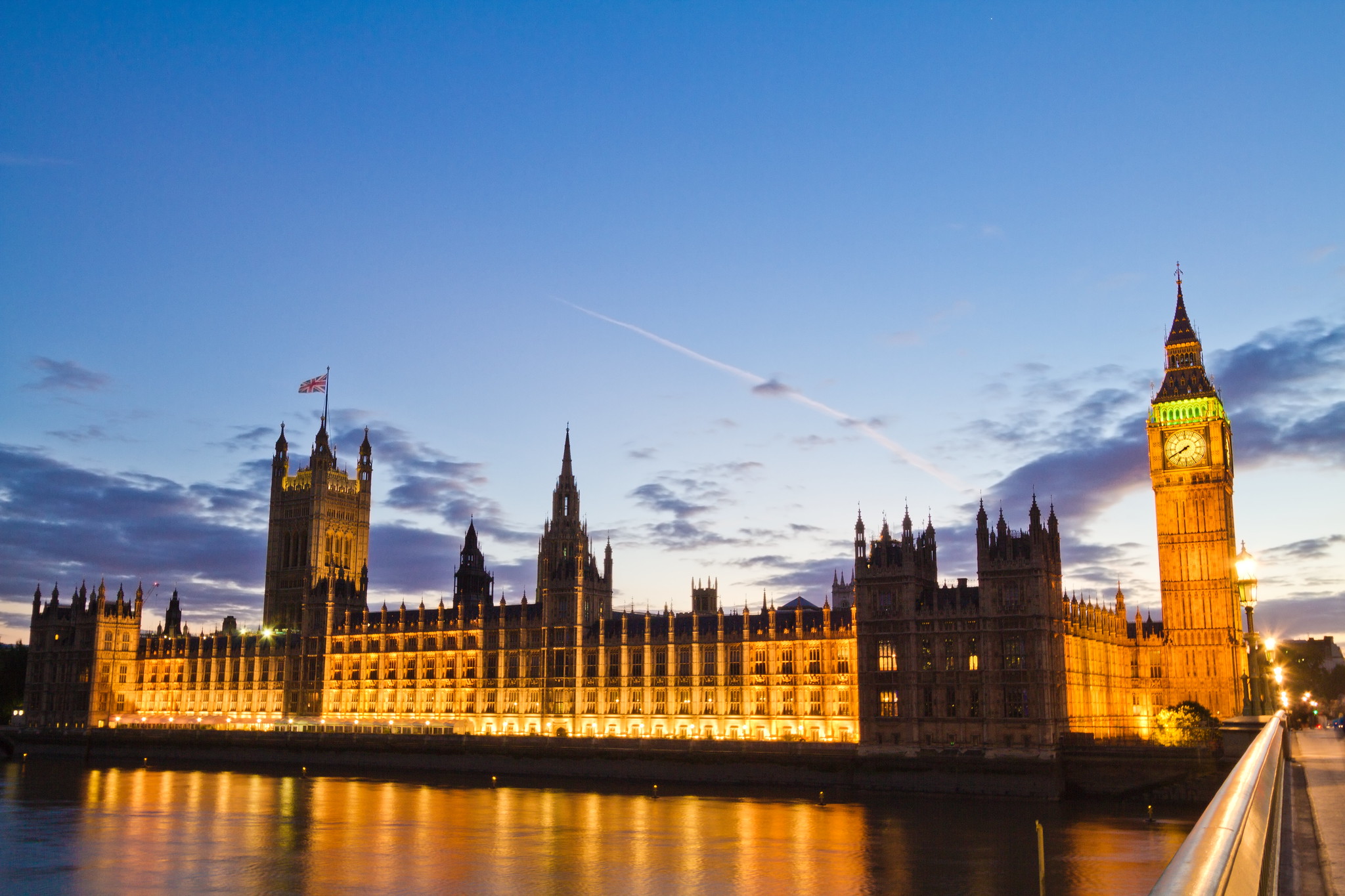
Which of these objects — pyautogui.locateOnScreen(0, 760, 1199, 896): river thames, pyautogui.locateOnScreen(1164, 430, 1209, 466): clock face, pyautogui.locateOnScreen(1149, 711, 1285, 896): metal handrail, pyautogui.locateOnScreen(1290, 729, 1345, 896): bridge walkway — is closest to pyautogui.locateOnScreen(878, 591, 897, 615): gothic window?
pyautogui.locateOnScreen(0, 760, 1199, 896): river thames

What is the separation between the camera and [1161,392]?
144 m

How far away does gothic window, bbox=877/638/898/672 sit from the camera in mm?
112625

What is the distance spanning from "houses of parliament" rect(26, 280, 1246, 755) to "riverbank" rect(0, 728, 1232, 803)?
3.83 m

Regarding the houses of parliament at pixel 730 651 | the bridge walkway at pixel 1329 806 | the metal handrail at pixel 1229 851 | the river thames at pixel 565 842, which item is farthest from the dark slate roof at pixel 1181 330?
the metal handrail at pixel 1229 851

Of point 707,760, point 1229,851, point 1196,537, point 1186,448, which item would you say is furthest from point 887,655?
point 1229,851

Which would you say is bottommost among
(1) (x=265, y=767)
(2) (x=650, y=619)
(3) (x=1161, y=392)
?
(1) (x=265, y=767)

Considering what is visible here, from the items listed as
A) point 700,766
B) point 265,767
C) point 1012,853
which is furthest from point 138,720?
point 1012,853

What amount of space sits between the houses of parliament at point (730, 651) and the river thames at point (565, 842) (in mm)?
14392

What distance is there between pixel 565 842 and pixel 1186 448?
95.1 meters

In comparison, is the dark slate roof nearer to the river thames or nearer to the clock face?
the clock face

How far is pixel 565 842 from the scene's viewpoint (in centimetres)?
7712

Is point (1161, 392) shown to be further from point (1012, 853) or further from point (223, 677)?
point (223, 677)

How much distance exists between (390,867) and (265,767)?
81656 mm

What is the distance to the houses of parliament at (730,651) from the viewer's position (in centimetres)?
10906
